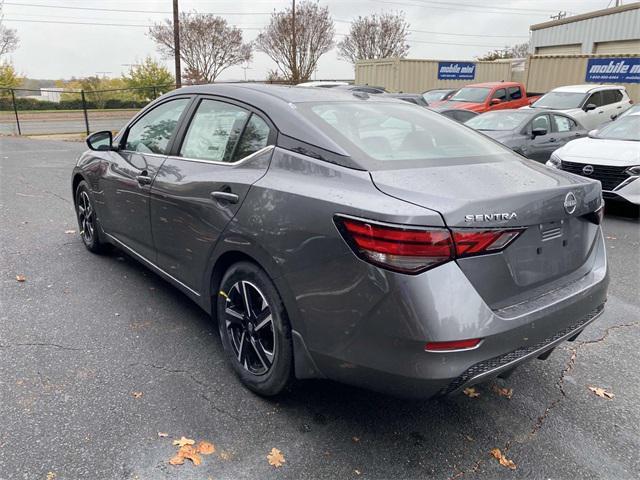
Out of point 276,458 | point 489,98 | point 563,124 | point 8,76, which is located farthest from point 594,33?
point 8,76

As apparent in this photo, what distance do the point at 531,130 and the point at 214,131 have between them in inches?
314

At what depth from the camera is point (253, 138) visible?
112 inches

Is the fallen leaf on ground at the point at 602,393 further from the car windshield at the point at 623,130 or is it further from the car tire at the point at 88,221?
the car windshield at the point at 623,130

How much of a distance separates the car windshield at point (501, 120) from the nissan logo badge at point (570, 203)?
785 centimetres

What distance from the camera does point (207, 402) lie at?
272cm

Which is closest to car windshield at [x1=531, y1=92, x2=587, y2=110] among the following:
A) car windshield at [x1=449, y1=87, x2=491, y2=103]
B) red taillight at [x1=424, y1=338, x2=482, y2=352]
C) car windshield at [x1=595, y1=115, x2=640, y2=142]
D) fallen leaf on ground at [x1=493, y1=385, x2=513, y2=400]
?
car windshield at [x1=449, y1=87, x2=491, y2=103]

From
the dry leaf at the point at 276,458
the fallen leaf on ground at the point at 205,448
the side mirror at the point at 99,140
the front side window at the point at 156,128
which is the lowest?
the dry leaf at the point at 276,458

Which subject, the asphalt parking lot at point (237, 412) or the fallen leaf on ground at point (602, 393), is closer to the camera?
the asphalt parking lot at point (237, 412)

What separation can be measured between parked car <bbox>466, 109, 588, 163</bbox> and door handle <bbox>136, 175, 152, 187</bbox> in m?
7.00

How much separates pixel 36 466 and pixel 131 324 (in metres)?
1.43

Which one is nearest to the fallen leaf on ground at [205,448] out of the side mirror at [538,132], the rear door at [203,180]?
the rear door at [203,180]

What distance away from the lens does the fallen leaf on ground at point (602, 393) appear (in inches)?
113

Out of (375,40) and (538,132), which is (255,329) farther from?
(375,40)

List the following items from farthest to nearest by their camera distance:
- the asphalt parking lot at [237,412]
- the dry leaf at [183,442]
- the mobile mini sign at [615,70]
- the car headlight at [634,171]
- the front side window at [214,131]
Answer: the mobile mini sign at [615,70]
the car headlight at [634,171]
the front side window at [214,131]
the dry leaf at [183,442]
the asphalt parking lot at [237,412]
